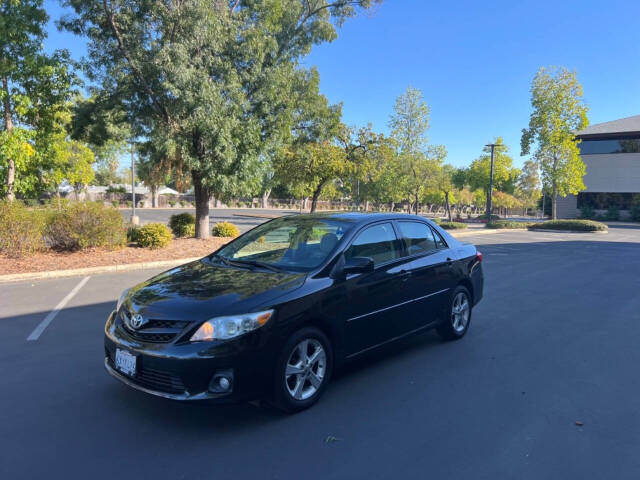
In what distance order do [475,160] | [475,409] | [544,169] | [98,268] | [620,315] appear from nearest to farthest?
[475,409], [620,315], [98,268], [544,169], [475,160]

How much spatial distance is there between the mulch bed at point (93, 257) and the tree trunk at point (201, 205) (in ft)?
6.13

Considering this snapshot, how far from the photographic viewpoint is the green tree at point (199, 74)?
12.4 m

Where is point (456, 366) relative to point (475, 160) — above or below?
below

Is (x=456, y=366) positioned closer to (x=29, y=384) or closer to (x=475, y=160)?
(x=29, y=384)

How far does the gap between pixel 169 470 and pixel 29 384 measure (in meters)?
2.15

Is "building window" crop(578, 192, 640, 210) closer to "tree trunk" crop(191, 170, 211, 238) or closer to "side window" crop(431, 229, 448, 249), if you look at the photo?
"tree trunk" crop(191, 170, 211, 238)

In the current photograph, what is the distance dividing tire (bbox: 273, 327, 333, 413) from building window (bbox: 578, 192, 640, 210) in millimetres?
53717

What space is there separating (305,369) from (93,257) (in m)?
9.25

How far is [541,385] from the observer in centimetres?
439

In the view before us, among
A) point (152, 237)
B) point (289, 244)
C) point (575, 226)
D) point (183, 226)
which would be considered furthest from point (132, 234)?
point (575, 226)

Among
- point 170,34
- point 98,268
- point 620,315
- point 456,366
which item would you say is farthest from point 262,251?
point 170,34

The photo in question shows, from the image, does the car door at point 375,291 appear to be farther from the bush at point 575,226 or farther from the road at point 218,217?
the bush at point 575,226

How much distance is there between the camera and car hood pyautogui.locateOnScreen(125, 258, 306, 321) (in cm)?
341

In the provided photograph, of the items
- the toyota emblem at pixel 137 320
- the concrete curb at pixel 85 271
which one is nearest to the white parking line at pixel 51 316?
the concrete curb at pixel 85 271
